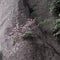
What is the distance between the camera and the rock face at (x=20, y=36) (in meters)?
7.39

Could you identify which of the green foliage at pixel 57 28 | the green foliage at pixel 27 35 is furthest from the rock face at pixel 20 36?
the green foliage at pixel 57 28

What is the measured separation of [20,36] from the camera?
25.0 feet

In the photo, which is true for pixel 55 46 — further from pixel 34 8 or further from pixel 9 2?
pixel 9 2

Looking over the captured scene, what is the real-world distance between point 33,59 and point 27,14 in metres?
2.26

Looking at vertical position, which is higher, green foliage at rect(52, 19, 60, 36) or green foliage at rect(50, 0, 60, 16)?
green foliage at rect(50, 0, 60, 16)

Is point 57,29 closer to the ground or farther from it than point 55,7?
closer to the ground

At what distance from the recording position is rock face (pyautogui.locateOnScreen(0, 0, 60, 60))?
739 cm

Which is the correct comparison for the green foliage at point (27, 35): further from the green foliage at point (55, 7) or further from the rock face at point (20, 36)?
the green foliage at point (55, 7)

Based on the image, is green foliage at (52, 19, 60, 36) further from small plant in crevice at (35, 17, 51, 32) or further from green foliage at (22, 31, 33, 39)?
green foliage at (22, 31, 33, 39)

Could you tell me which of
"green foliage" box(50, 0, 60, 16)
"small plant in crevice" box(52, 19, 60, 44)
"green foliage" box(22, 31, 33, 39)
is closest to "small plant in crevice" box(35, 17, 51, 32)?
"small plant in crevice" box(52, 19, 60, 44)

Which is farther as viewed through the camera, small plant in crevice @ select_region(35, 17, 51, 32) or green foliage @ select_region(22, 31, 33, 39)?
small plant in crevice @ select_region(35, 17, 51, 32)

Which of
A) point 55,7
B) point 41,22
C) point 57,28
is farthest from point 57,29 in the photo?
point 55,7

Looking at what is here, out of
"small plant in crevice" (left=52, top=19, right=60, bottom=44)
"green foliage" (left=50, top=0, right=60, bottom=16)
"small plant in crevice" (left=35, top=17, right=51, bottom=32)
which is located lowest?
"small plant in crevice" (left=52, top=19, right=60, bottom=44)

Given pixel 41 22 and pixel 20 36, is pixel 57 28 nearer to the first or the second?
pixel 41 22
